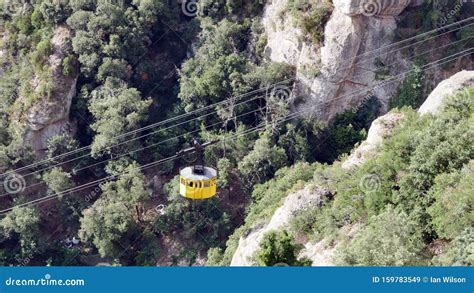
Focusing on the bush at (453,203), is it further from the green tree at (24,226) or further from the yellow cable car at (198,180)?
the green tree at (24,226)

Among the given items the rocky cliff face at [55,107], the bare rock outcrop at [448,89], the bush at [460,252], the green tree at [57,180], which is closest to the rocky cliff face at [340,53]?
the bare rock outcrop at [448,89]

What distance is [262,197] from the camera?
1574 inches

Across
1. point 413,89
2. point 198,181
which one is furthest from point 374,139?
point 198,181

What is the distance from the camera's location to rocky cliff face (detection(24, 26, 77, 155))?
4428cm

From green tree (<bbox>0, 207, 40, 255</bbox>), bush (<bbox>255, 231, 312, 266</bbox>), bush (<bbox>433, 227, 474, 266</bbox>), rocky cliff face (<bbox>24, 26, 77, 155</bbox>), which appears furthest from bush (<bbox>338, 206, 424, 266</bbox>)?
rocky cliff face (<bbox>24, 26, 77, 155</bbox>)

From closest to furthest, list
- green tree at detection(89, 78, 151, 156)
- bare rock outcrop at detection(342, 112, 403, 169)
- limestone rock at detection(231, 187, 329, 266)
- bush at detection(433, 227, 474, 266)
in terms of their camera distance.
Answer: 1. bush at detection(433, 227, 474, 266)
2. limestone rock at detection(231, 187, 329, 266)
3. bare rock outcrop at detection(342, 112, 403, 169)
4. green tree at detection(89, 78, 151, 156)

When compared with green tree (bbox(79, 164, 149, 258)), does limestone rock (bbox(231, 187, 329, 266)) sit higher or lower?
lower

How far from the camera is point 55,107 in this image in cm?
4453

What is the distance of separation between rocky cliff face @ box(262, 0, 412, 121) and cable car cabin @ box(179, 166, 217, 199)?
1742 centimetres

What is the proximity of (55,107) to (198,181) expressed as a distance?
74.7 ft

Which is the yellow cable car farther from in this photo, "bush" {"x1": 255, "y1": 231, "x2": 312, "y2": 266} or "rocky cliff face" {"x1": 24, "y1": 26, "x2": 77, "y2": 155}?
"rocky cliff face" {"x1": 24, "y1": 26, "x2": 77, "y2": 155}

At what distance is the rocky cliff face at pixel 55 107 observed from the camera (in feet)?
145

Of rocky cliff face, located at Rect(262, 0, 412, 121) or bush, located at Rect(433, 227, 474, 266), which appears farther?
rocky cliff face, located at Rect(262, 0, 412, 121)

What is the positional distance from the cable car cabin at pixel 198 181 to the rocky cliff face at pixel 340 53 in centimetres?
1742
